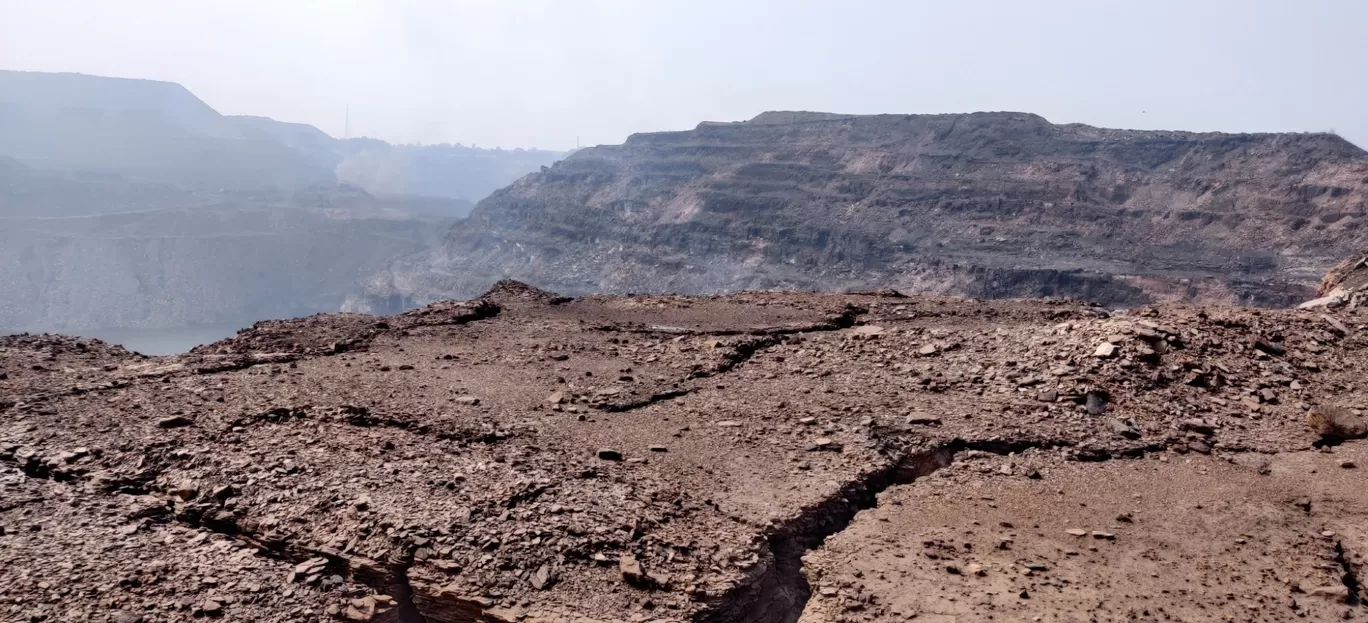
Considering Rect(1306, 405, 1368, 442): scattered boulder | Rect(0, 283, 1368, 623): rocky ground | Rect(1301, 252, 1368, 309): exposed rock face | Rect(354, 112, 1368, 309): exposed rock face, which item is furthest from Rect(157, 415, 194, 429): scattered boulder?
Rect(354, 112, 1368, 309): exposed rock face

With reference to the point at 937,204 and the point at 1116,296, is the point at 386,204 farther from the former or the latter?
the point at 1116,296

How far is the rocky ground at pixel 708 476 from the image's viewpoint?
13.1ft

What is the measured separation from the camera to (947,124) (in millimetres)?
44750

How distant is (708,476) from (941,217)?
108ft

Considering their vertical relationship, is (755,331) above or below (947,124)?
below

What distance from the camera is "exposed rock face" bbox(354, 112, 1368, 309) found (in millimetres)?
28203

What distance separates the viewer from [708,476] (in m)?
5.08

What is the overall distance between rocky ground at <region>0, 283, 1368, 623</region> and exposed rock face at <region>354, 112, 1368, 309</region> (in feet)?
73.1

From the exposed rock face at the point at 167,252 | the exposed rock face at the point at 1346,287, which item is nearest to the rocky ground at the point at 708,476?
the exposed rock face at the point at 1346,287

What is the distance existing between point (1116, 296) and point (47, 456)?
2730 centimetres

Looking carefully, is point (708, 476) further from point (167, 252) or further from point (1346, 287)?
point (167, 252)

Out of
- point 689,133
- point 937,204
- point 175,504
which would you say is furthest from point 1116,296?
point 689,133

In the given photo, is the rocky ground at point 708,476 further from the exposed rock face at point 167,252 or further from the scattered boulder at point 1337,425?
the exposed rock face at point 167,252

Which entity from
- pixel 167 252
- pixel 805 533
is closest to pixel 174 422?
pixel 805 533
